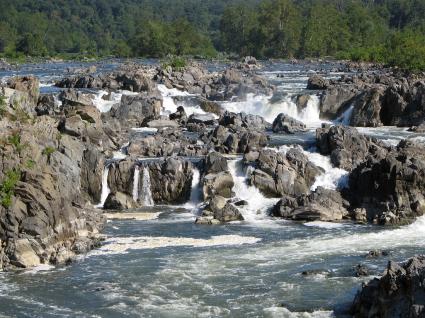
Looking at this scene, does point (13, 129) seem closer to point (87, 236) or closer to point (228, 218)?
point (87, 236)

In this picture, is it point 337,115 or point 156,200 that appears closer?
point 156,200

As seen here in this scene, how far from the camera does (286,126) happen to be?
175 ft

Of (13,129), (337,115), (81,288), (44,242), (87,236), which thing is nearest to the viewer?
(81,288)

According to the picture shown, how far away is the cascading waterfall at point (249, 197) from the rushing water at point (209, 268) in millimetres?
58

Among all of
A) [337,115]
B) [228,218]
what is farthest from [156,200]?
[337,115]

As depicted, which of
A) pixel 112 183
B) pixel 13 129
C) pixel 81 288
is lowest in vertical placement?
pixel 81 288

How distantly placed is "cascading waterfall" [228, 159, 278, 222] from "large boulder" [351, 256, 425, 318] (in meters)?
14.9

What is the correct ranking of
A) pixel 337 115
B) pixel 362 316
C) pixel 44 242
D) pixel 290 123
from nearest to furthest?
1. pixel 362 316
2. pixel 44 242
3. pixel 290 123
4. pixel 337 115

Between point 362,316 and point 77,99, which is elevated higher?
point 77,99

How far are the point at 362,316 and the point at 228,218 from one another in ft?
48.6

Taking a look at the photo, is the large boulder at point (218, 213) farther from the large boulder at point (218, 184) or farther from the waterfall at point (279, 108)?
the waterfall at point (279, 108)

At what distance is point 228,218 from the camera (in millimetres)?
36938

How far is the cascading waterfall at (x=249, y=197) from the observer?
3812 centimetres

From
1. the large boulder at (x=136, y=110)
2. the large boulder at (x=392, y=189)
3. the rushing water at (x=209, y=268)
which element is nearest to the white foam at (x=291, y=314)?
the rushing water at (x=209, y=268)
